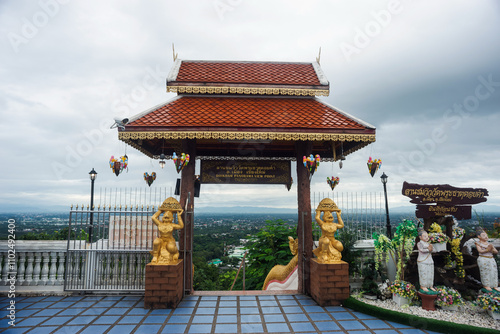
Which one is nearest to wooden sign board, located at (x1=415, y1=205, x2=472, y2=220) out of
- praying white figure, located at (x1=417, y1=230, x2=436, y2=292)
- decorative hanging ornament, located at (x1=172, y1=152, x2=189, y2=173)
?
praying white figure, located at (x1=417, y1=230, x2=436, y2=292)

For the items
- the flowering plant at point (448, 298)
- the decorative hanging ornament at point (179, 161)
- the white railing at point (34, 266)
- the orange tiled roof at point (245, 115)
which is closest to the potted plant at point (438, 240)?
the flowering plant at point (448, 298)

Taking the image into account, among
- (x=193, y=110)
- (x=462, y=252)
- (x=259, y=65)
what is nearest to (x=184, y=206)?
(x=193, y=110)

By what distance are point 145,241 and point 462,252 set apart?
740 centimetres

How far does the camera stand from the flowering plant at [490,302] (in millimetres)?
4688

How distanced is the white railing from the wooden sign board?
8.21 m

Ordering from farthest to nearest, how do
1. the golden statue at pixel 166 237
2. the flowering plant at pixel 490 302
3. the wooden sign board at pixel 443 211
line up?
1. the wooden sign board at pixel 443 211
2. the golden statue at pixel 166 237
3. the flowering plant at pixel 490 302

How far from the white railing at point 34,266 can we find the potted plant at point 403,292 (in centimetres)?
727

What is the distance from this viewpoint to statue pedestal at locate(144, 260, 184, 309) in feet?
16.7

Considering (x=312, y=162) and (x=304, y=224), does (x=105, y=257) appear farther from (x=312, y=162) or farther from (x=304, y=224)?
(x=312, y=162)

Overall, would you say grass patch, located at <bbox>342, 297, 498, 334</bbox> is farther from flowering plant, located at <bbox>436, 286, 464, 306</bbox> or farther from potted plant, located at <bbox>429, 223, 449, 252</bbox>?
potted plant, located at <bbox>429, 223, 449, 252</bbox>

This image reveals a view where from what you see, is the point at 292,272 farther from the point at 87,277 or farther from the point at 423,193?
the point at 87,277

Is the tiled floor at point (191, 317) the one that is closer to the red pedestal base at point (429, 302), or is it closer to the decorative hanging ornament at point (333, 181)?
the red pedestal base at point (429, 302)

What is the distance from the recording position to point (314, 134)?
5.75 m

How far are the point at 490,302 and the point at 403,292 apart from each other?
4.64ft
